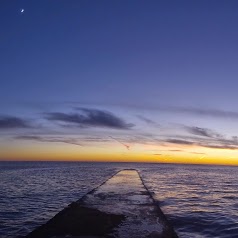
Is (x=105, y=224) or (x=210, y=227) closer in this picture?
(x=105, y=224)

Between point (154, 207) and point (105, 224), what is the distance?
19.0ft

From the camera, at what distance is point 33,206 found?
69.2 feet

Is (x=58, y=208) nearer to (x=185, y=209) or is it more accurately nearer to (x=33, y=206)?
(x=33, y=206)

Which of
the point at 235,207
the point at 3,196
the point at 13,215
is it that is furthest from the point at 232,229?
the point at 3,196

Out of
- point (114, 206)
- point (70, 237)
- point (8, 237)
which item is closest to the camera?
point (70, 237)

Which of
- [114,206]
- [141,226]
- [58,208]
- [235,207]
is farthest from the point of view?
[235,207]

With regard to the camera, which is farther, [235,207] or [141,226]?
[235,207]

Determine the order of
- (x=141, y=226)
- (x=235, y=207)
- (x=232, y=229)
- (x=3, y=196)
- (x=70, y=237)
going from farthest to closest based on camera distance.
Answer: (x=3, y=196), (x=235, y=207), (x=232, y=229), (x=141, y=226), (x=70, y=237)

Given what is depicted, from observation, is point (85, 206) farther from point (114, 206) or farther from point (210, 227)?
point (210, 227)

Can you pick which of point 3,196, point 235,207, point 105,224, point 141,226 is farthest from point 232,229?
point 3,196

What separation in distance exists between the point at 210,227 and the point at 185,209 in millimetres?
5239

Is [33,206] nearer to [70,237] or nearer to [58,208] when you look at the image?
[58,208]

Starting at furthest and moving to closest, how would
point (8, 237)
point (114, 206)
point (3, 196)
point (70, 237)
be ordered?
point (3, 196), point (114, 206), point (8, 237), point (70, 237)

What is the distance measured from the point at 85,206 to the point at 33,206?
5.55 meters
